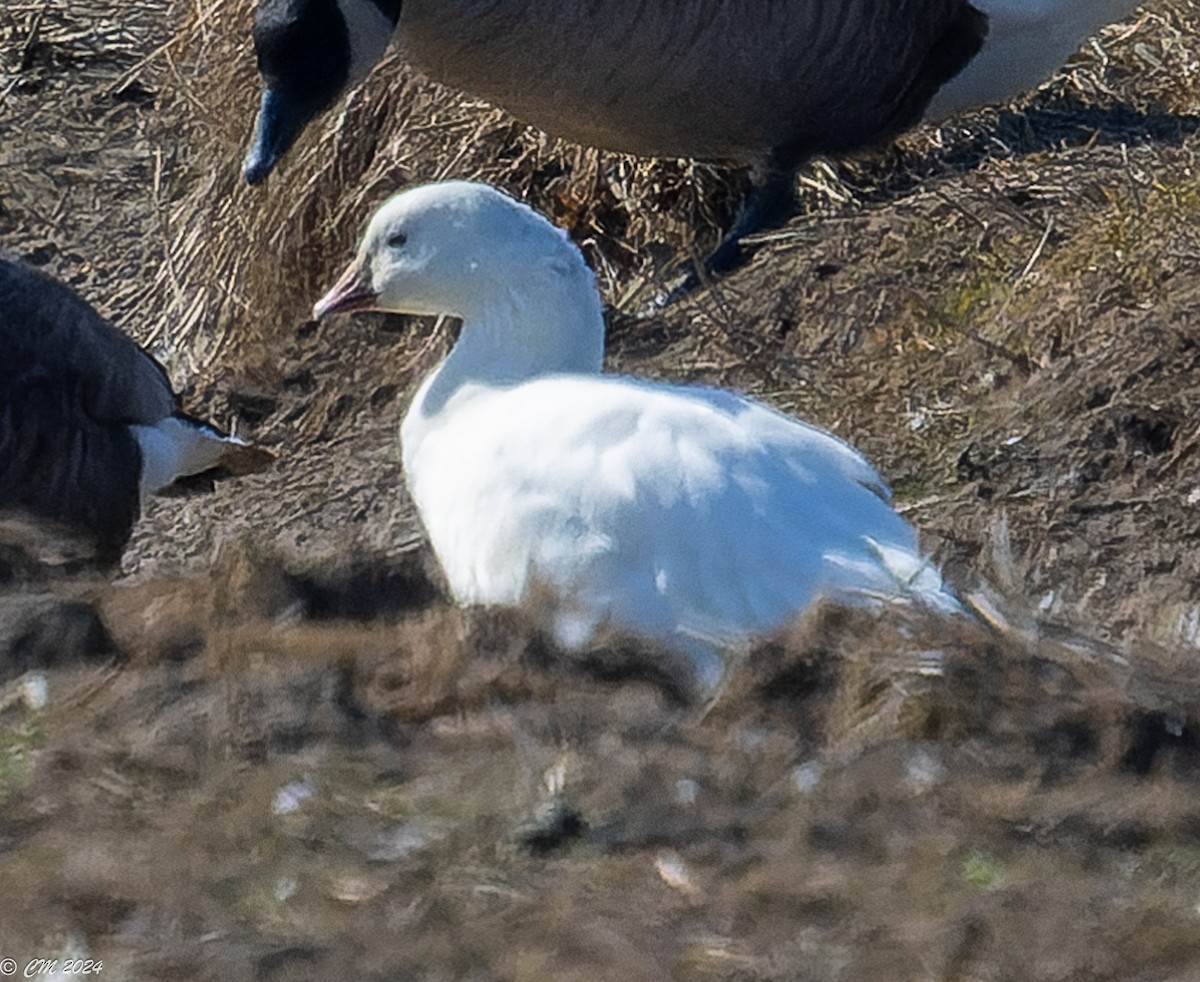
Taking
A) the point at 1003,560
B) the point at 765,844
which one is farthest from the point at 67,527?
the point at 765,844

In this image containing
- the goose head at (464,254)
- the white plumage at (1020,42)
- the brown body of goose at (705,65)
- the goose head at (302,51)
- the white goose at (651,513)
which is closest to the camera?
the white goose at (651,513)

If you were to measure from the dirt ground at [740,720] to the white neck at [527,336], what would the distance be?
1.32 ft

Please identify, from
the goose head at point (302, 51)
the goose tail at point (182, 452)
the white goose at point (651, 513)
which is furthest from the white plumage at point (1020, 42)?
the white goose at point (651, 513)

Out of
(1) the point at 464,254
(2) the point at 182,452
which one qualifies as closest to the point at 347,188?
(2) the point at 182,452

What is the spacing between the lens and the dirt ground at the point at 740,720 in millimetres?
2836

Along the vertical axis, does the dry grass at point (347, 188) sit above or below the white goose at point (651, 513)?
below

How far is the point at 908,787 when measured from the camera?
3.16m

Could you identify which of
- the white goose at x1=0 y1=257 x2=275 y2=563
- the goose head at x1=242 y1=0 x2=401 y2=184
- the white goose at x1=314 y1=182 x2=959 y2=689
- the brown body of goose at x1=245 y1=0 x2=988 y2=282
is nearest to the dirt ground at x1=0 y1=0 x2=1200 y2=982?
the white goose at x1=314 y1=182 x2=959 y2=689

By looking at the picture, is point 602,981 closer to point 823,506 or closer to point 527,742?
point 527,742

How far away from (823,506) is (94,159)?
21.1 ft

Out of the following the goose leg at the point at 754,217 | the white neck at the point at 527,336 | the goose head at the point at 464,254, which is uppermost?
the goose head at the point at 464,254

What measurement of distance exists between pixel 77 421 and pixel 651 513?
2267 mm

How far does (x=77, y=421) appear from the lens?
5.73 meters

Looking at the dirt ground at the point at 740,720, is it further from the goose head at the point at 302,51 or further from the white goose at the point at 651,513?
the goose head at the point at 302,51
